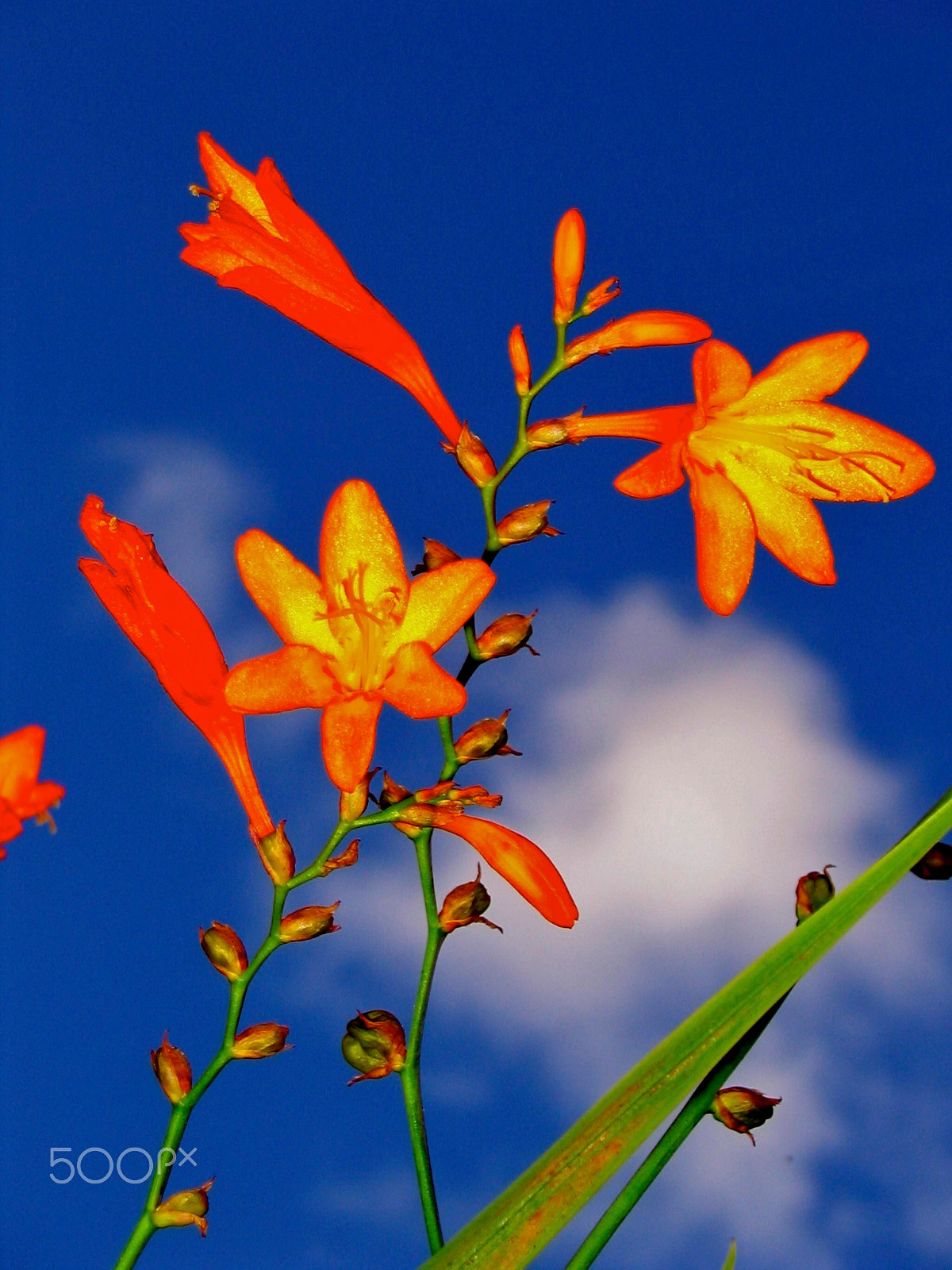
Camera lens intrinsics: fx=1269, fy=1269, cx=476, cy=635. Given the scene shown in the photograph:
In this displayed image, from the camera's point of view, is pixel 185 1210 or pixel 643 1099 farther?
pixel 185 1210

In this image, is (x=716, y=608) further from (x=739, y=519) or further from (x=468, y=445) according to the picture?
(x=468, y=445)

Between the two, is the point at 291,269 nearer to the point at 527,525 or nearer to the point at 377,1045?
the point at 527,525

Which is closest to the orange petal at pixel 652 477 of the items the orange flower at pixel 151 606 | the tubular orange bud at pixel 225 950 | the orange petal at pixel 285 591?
the orange petal at pixel 285 591

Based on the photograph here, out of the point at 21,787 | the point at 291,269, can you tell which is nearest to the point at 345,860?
the point at 21,787

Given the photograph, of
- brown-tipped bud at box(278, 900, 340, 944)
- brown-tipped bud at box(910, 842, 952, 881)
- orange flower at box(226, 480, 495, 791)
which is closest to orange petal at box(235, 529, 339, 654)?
orange flower at box(226, 480, 495, 791)

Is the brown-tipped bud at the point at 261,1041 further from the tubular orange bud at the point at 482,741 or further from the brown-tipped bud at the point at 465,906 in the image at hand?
the tubular orange bud at the point at 482,741

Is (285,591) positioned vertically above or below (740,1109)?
above
